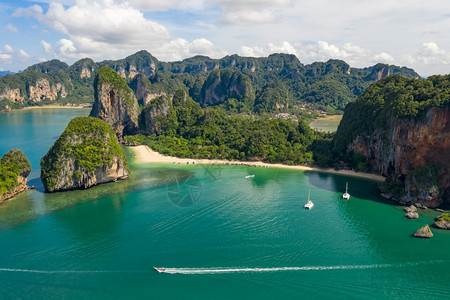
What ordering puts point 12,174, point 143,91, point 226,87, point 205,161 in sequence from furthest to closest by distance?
point 226,87, point 143,91, point 205,161, point 12,174

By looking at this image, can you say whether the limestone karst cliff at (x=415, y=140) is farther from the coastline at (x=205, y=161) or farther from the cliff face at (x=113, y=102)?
the cliff face at (x=113, y=102)

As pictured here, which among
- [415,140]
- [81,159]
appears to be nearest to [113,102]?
[81,159]

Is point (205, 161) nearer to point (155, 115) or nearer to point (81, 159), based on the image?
point (81, 159)

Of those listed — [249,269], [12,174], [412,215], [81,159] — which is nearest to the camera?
[249,269]

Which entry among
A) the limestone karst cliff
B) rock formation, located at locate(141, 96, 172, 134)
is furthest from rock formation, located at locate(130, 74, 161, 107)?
the limestone karst cliff

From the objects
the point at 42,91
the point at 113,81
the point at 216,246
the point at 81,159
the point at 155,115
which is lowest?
the point at 216,246

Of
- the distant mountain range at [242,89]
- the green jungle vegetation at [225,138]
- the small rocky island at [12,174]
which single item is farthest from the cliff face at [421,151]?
the distant mountain range at [242,89]
